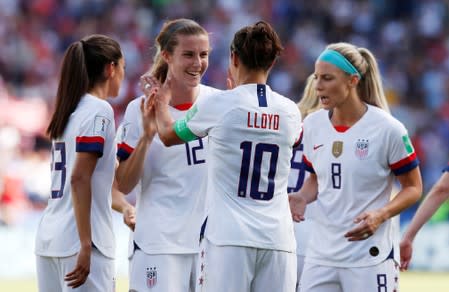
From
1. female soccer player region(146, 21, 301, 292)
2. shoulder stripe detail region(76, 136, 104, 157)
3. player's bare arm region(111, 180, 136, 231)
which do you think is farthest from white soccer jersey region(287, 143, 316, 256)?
shoulder stripe detail region(76, 136, 104, 157)

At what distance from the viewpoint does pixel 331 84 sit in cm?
690

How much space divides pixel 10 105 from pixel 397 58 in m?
7.40

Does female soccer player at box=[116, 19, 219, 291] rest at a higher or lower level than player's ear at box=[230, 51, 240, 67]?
lower

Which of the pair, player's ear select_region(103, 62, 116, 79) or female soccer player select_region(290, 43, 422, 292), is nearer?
player's ear select_region(103, 62, 116, 79)

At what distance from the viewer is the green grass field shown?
1362 centimetres

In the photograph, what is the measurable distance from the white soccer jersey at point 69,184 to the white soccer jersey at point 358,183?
1396 mm

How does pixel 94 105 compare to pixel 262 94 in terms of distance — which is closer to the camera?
pixel 262 94

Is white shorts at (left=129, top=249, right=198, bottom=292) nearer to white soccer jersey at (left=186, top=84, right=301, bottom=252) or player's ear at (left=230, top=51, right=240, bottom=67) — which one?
white soccer jersey at (left=186, top=84, right=301, bottom=252)

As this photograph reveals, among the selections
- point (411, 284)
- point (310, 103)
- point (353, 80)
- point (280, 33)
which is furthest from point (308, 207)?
point (280, 33)

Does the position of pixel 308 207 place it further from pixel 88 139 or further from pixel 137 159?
pixel 88 139

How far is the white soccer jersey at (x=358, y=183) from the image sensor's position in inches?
266

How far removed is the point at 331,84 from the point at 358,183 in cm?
65

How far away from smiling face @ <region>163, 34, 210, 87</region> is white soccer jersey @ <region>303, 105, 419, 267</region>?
97 cm

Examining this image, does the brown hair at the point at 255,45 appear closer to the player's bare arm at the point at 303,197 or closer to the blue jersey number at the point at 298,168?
the player's bare arm at the point at 303,197
